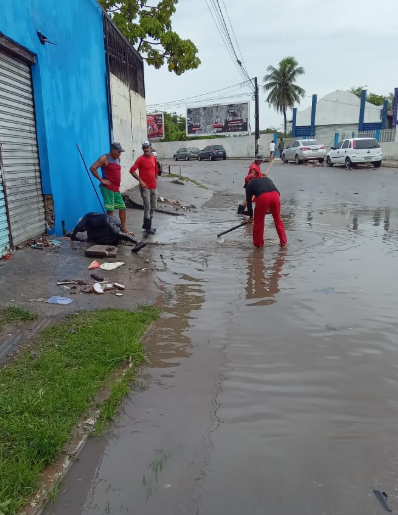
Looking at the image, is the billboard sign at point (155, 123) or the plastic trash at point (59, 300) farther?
the billboard sign at point (155, 123)

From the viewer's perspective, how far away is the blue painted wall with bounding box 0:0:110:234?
6.90 meters

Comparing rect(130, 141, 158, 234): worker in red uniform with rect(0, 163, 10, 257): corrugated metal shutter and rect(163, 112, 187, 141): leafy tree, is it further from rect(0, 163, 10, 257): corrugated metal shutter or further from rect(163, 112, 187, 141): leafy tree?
rect(163, 112, 187, 141): leafy tree

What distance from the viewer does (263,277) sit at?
6059mm

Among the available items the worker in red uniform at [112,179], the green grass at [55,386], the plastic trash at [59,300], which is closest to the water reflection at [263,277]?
the green grass at [55,386]

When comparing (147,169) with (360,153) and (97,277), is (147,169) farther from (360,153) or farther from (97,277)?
(360,153)

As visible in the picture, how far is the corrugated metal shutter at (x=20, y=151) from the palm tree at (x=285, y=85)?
47.1m

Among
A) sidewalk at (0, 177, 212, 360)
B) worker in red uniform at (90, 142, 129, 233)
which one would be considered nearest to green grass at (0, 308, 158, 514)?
sidewalk at (0, 177, 212, 360)

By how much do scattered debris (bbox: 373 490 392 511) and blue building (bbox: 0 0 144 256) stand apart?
5.44m

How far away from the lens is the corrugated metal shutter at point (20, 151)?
6.27m

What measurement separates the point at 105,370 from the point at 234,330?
1436 mm

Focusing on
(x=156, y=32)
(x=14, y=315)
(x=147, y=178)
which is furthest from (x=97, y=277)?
(x=156, y=32)

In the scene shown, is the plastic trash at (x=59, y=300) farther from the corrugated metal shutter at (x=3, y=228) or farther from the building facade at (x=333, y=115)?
the building facade at (x=333, y=115)

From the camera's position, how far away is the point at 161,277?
5.95 meters

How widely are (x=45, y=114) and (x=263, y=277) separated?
4477 mm
